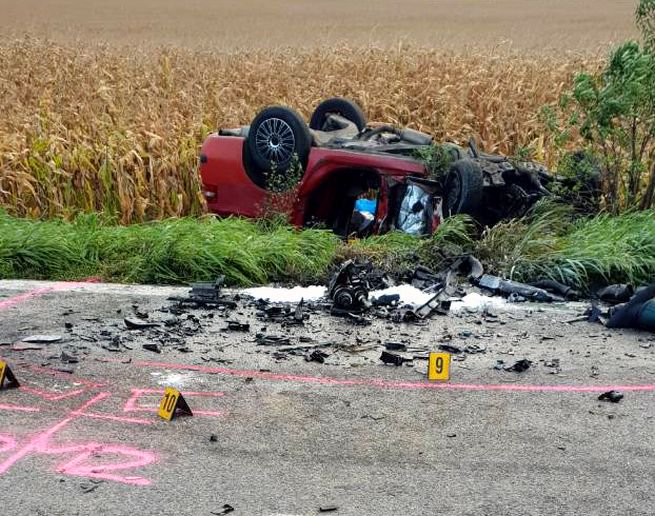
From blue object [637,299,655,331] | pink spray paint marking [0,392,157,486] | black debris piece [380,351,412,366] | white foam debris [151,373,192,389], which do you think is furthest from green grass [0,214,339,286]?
pink spray paint marking [0,392,157,486]

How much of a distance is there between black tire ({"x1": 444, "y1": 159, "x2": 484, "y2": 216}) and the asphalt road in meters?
1.76

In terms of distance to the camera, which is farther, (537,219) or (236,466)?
(537,219)

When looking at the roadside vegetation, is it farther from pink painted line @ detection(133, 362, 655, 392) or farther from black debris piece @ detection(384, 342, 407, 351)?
pink painted line @ detection(133, 362, 655, 392)

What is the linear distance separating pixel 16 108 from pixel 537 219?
29.6 ft

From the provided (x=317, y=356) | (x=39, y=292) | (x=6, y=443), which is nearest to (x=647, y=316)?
(x=317, y=356)

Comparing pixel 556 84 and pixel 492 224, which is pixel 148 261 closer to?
pixel 492 224

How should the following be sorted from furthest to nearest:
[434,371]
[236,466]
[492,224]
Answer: [492,224] → [434,371] → [236,466]

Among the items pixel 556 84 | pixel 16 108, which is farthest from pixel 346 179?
pixel 556 84

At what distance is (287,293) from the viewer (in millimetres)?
8617

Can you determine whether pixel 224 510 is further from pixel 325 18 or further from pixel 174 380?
pixel 325 18

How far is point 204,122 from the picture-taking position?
14.5 m

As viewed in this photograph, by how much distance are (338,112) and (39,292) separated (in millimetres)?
4801

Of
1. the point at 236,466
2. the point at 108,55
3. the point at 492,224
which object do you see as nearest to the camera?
the point at 236,466

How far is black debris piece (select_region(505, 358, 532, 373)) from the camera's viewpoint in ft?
22.2
